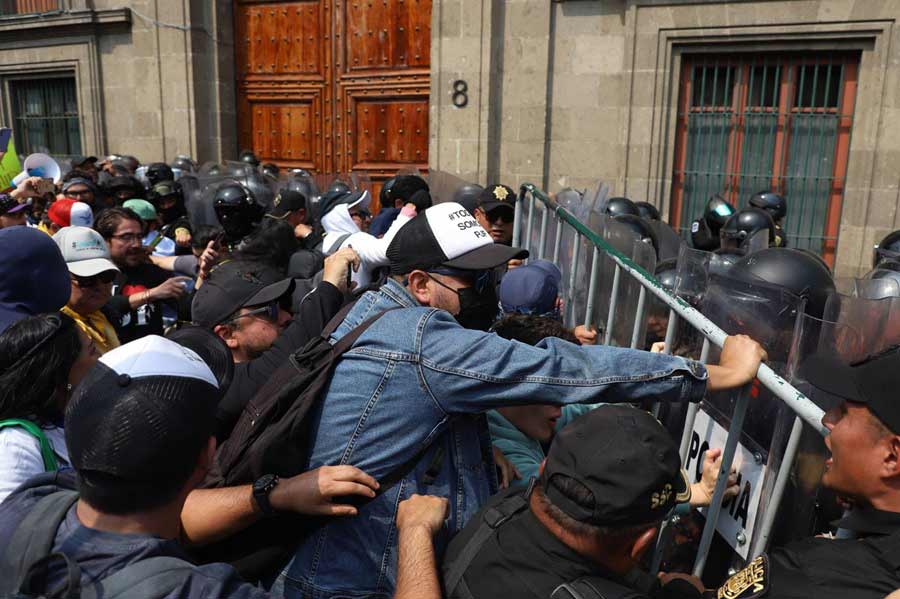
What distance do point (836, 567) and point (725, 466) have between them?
0.56 m

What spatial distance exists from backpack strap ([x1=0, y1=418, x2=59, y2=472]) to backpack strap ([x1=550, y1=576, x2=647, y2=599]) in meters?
1.35

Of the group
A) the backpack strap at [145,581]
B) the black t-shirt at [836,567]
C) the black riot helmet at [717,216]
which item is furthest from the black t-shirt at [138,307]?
the black riot helmet at [717,216]

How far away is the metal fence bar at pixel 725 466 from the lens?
1.91 metres

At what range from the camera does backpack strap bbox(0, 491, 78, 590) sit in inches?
48.4

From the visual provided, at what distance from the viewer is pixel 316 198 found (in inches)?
366

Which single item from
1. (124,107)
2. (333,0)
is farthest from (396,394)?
(124,107)

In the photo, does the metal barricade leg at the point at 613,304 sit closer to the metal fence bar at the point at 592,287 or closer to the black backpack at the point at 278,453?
the metal fence bar at the point at 592,287

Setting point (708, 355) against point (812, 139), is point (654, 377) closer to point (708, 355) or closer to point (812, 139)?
point (708, 355)

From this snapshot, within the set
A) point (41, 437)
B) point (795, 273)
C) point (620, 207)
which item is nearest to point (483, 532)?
point (41, 437)

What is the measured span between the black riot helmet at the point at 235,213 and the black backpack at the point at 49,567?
4079 millimetres

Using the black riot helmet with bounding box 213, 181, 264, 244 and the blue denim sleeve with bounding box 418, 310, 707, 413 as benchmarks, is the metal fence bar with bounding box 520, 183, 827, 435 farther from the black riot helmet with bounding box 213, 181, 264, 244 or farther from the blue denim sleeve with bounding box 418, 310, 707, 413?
the black riot helmet with bounding box 213, 181, 264, 244

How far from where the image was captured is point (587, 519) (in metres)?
1.41

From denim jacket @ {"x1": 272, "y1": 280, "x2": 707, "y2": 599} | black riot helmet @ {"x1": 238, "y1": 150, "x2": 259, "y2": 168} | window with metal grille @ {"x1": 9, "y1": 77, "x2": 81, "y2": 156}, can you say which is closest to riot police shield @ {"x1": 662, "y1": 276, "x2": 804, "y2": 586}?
denim jacket @ {"x1": 272, "y1": 280, "x2": 707, "y2": 599}

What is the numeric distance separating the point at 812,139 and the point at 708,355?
26.8 feet
